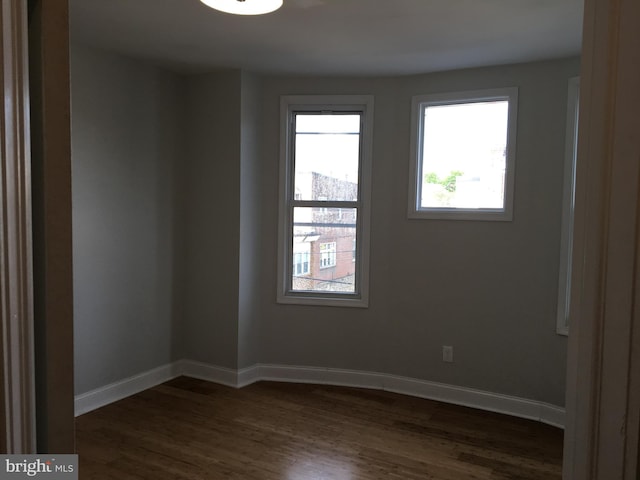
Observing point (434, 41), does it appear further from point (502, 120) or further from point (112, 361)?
point (112, 361)

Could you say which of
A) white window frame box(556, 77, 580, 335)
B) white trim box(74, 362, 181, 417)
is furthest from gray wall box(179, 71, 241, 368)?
white window frame box(556, 77, 580, 335)

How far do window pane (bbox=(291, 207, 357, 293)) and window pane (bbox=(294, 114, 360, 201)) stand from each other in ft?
0.48

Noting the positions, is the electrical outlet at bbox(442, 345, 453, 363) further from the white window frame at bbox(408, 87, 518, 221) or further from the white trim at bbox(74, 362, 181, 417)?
the white trim at bbox(74, 362, 181, 417)

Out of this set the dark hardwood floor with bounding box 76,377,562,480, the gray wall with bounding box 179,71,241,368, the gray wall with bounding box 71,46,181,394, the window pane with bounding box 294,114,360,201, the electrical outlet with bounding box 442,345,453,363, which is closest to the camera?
the dark hardwood floor with bounding box 76,377,562,480

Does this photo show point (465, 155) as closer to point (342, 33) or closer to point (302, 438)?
point (342, 33)

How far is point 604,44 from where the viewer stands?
691 mm

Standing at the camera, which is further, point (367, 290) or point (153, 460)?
point (367, 290)

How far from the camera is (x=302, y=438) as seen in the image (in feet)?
10.3

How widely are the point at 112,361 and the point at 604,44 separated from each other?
3.71m

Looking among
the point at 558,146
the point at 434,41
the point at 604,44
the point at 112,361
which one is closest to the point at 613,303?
the point at 604,44

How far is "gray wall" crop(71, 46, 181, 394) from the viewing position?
337cm

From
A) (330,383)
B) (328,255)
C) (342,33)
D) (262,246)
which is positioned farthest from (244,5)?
(330,383)

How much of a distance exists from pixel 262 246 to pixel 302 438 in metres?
1.59

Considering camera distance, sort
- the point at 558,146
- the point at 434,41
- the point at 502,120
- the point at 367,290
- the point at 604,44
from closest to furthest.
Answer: the point at 604,44 < the point at 434,41 < the point at 558,146 < the point at 502,120 < the point at 367,290
